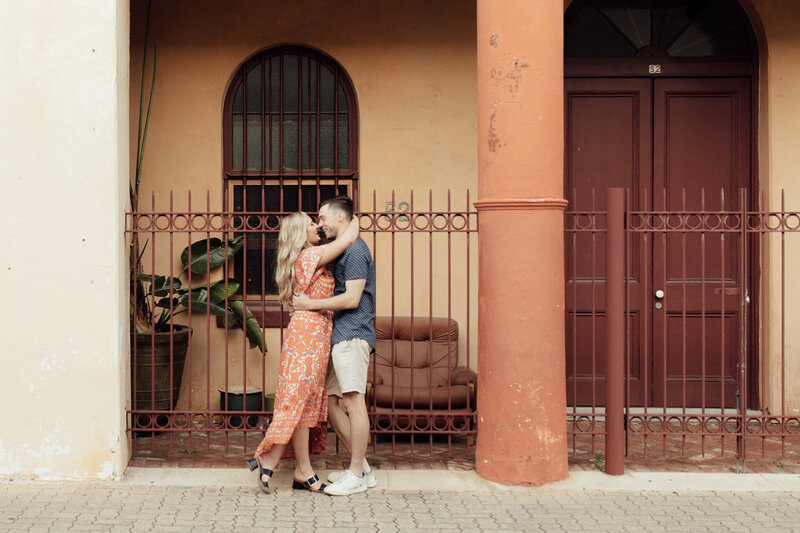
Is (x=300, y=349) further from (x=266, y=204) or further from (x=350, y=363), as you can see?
(x=266, y=204)

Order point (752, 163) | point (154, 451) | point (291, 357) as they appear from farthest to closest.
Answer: point (752, 163) → point (154, 451) → point (291, 357)

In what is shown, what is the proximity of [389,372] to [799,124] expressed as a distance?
4.34 metres

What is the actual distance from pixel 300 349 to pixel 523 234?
1.60 meters

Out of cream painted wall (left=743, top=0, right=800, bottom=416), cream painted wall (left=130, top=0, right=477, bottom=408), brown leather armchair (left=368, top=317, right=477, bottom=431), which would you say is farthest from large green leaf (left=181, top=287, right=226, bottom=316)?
cream painted wall (left=743, top=0, right=800, bottom=416)

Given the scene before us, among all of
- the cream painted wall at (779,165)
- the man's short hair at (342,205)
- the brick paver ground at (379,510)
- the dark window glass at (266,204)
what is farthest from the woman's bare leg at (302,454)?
the cream painted wall at (779,165)

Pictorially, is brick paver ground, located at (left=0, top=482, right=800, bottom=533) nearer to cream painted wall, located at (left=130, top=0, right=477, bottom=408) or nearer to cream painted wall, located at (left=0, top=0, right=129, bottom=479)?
cream painted wall, located at (left=0, top=0, right=129, bottom=479)

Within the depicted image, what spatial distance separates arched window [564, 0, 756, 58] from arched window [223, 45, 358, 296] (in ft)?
7.38

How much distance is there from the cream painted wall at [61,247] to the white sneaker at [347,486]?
1.47m

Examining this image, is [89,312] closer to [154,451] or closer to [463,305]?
[154,451]

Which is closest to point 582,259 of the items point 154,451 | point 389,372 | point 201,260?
point 389,372

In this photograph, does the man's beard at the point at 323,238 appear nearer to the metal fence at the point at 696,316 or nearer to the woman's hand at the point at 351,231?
the woman's hand at the point at 351,231

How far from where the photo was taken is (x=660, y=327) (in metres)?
7.88

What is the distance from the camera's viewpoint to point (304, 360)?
5.28 meters

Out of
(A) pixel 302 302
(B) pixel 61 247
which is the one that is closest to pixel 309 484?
(A) pixel 302 302
